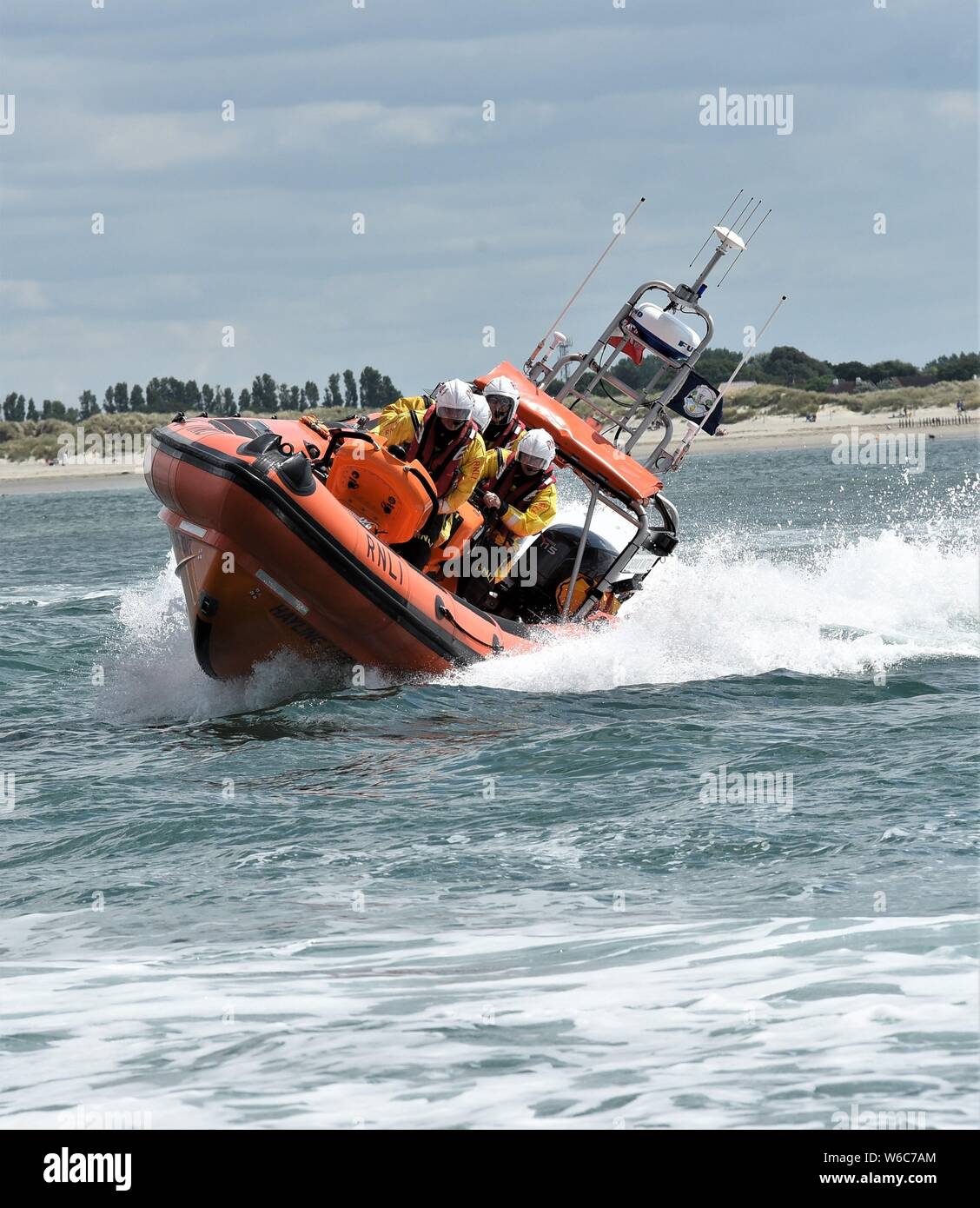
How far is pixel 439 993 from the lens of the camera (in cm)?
439

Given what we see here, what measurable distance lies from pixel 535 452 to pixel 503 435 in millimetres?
430

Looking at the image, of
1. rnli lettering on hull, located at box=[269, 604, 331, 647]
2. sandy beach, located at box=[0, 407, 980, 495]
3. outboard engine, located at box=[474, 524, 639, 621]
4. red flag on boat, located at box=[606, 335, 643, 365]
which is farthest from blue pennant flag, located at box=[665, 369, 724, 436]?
sandy beach, located at box=[0, 407, 980, 495]

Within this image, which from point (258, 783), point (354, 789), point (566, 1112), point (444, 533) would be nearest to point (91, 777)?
point (258, 783)

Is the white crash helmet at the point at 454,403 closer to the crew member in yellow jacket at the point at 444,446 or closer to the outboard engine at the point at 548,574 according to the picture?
the crew member in yellow jacket at the point at 444,446

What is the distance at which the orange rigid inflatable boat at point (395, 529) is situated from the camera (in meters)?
7.59

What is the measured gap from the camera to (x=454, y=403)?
8.30 metres

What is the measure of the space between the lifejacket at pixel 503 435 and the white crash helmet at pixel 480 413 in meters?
0.57

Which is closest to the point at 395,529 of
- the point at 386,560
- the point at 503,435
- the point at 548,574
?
the point at 386,560

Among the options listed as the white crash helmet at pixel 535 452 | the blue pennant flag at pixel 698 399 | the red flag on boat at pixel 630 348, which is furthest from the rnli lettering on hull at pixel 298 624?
the red flag on boat at pixel 630 348

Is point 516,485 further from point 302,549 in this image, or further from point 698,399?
point 302,549

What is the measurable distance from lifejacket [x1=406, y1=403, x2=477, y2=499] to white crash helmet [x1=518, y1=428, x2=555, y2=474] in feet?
1.56

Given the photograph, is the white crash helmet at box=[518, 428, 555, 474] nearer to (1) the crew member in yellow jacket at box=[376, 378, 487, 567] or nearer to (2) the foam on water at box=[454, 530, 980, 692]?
(1) the crew member in yellow jacket at box=[376, 378, 487, 567]

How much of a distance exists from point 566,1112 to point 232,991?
1205 millimetres
